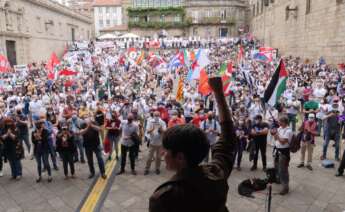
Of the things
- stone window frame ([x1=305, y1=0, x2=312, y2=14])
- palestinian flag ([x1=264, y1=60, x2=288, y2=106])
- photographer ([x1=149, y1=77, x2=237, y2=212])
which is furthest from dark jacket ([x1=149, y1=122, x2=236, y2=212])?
stone window frame ([x1=305, y1=0, x2=312, y2=14])

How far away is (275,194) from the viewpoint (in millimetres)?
6570

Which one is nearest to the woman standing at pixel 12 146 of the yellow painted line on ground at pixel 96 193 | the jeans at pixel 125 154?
the yellow painted line on ground at pixel 96 193

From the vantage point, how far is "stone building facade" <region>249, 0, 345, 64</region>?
64.2 feet

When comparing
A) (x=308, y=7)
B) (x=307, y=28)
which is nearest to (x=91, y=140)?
(x=307, y=28)

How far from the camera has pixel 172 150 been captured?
56.1 inches

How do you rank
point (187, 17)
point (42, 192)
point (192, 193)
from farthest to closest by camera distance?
point (187, 17)
point (42, 192)
point (192, 193)

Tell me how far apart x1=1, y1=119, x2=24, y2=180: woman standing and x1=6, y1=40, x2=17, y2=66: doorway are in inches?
1016

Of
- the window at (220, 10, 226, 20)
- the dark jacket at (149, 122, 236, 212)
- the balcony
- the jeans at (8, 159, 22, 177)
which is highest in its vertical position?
the window at (220, 10, 226, 20)

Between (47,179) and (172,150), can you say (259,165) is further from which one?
(172,150)

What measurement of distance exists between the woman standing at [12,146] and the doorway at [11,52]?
25816mm

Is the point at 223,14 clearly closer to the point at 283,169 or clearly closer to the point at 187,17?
the point at 187,17

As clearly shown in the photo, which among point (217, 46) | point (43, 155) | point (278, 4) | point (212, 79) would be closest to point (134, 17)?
point (217, 46)

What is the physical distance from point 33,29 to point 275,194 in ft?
118

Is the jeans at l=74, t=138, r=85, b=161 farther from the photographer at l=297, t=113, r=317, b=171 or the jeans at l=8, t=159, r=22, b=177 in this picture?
the photographer at l=297, t=113, r=317, b=171
